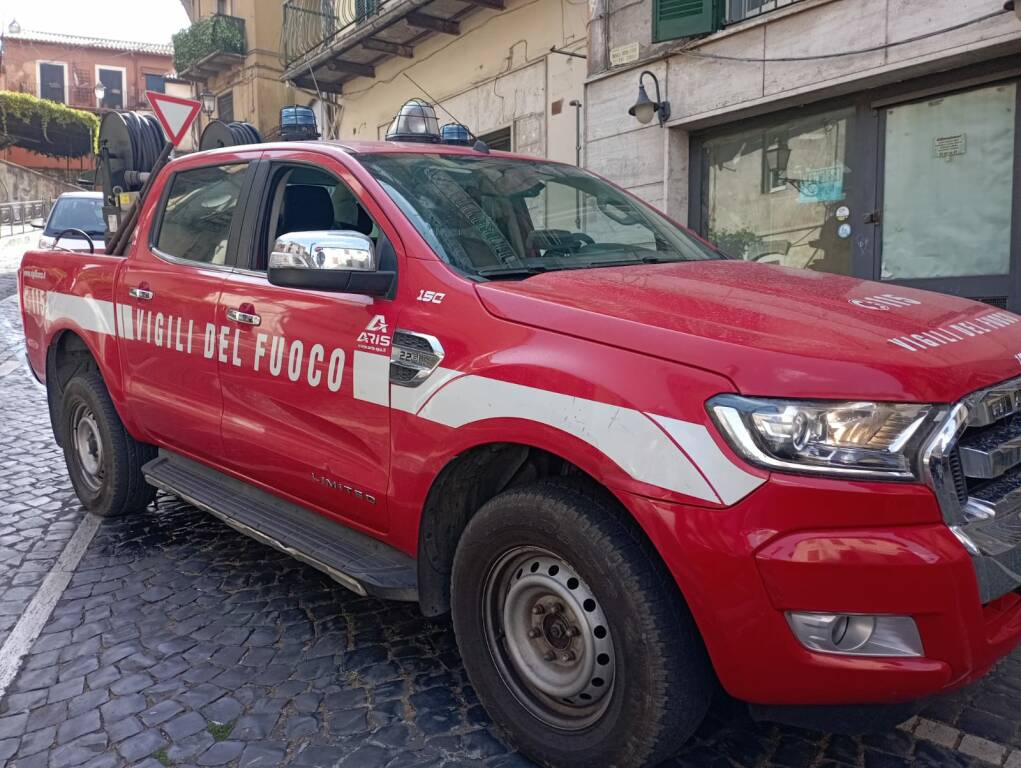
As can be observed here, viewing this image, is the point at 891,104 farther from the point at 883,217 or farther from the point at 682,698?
the point at 682,698

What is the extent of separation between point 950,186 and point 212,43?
21.9 m

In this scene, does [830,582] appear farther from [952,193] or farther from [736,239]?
[736,239]

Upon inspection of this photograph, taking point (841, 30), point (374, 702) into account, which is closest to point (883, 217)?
point (841, 30)

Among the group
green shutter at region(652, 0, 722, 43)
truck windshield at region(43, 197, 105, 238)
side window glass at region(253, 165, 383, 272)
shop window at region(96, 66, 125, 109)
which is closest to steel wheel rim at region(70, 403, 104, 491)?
side window glass at region(253, 165, 383, 272)

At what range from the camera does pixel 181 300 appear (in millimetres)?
3703

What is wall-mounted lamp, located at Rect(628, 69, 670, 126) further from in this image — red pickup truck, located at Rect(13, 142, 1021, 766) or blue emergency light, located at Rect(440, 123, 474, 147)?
red pickup truck, located at Rect(13, 142, 1021, 766)

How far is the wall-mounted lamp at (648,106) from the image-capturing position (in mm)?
8938

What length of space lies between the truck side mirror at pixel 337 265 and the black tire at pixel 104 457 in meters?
2.21

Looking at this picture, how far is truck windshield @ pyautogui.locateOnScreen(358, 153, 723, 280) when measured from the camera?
9.12ft

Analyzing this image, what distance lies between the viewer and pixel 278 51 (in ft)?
78.7

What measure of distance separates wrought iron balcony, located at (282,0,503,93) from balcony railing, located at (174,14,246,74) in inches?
264

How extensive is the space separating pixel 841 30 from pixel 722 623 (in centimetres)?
700

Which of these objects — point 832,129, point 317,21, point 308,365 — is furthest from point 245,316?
point 317,21

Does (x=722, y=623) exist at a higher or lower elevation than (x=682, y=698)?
higher
